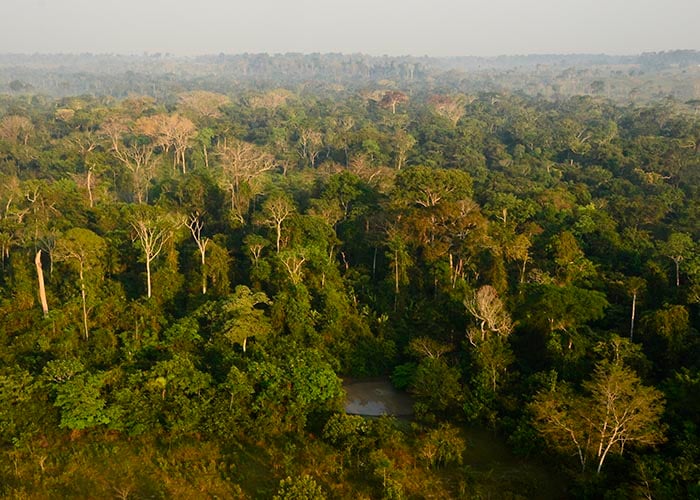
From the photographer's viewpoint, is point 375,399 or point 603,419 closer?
point 603,419

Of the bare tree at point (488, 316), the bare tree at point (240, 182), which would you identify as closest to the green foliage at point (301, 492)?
the bare tree at point (488, 316)

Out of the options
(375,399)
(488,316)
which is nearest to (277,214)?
(375,399)

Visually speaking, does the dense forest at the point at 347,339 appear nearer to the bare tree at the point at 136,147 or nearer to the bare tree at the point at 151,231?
the bare tree at the point at 151,231

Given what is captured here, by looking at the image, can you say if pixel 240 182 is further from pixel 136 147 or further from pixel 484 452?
pixel 484 452

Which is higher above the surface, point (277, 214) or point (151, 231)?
point (277, 214)

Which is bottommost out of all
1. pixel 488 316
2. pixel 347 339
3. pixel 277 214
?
pixel 347 339

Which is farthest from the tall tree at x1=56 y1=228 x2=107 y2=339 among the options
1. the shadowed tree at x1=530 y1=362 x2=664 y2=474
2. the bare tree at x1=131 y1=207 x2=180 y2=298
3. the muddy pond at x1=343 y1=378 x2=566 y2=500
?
the shadowed tree at x1=530 y1=362 x2=664 y2=474

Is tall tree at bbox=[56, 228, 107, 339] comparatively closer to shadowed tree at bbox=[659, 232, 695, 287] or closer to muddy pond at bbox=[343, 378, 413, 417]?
Result: muddy pond at bbox=[343, 378, 413, 417]

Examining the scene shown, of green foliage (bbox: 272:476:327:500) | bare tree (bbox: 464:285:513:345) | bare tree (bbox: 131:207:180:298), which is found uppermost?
bare tree (bbox: 131:207:180:298)

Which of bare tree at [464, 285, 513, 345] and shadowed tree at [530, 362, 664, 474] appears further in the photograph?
bare tree at [464, 285, 513, 345]
